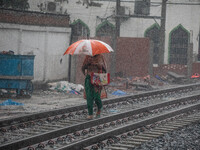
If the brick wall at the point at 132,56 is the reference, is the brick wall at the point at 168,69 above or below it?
below

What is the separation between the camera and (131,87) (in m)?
18.0

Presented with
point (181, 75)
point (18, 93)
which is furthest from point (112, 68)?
point (18, 93)

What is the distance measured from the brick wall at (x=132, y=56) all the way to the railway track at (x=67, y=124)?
698 cm

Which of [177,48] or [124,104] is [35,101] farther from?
[177,48]

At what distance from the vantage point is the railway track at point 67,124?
7223 mm

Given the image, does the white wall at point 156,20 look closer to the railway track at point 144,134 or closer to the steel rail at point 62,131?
the steel rail at point 62,131

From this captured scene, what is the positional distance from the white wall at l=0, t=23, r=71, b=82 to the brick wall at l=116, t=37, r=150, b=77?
3766mm

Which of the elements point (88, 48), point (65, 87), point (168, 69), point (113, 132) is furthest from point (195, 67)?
point (113, 132)

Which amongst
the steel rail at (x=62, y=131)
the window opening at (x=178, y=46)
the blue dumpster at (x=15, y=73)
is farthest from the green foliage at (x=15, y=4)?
the steel rail at (x=62, y=131)

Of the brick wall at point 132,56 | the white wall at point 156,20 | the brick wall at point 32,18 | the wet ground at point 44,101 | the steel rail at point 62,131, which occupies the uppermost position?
the white wall at point 156,20

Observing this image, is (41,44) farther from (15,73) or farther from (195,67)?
(195,67)

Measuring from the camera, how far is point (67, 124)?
30.5 feet

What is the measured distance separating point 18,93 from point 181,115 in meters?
5.76

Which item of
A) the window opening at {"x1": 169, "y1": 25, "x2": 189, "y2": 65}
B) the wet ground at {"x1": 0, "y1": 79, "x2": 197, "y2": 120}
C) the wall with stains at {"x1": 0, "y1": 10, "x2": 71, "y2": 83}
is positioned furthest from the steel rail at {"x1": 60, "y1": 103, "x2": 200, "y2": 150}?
the window opening at {"x1": 169, "y1": 25, "x2": 189, "y2": 65}
